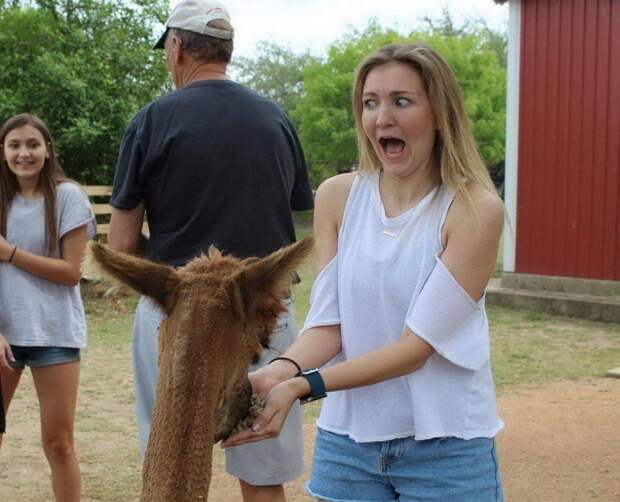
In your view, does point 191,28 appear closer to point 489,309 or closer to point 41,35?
point 489,309

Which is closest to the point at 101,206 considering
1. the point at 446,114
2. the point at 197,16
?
the point at 197,16

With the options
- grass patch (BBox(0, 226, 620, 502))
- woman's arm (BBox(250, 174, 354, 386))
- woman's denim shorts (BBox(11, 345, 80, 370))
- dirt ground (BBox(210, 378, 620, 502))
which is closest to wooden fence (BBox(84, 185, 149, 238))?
grass patch (BBox(0, 226, 620, 502))

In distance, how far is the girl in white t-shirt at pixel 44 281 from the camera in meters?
4.81

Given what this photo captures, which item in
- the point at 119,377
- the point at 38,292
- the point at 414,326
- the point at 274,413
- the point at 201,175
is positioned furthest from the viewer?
the point at 119,377

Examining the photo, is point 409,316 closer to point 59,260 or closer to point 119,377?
point 59,260

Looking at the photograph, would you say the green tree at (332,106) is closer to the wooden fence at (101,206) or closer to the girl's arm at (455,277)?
the wooden fence at (101,206)

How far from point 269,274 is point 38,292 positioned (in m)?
2.83

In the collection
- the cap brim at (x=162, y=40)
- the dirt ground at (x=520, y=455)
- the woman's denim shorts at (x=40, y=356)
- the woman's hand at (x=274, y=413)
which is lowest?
the dirt ground at (x=520, y=455)

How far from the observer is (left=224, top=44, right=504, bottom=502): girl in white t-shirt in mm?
2625

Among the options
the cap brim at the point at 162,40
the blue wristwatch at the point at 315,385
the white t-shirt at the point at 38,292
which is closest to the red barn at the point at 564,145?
the white t-shirt at the point at 38,292

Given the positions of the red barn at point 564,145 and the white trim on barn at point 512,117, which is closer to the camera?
the red barn at point 564,145

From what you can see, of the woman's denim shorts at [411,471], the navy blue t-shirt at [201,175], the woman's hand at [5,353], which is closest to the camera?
the woman's denim shorts at [411,471]

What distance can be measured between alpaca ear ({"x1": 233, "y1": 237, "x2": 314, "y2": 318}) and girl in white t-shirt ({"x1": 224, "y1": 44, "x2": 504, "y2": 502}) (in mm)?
277

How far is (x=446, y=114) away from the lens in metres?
2.74
